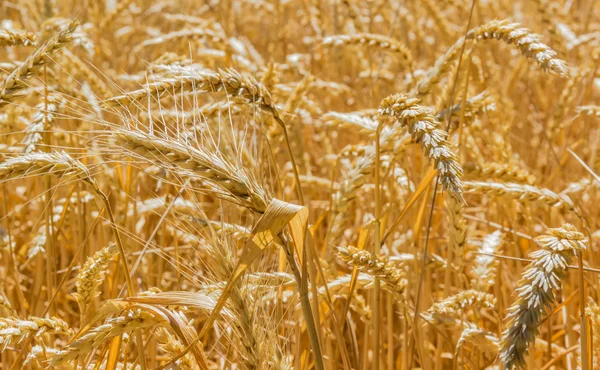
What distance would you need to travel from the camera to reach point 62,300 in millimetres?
1662

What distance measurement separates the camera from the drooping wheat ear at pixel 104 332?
0.76 metres

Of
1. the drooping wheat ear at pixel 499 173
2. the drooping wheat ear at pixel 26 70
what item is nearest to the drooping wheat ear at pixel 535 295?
the drooping wheat ear at pixel 499 173

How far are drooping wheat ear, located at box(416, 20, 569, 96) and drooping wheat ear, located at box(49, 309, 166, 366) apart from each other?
64 centimetres

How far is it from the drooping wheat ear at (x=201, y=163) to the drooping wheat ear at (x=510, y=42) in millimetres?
466

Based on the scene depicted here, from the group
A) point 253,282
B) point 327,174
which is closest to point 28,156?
point 253,282

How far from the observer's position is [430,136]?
760 millimetres

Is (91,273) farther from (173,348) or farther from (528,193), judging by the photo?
(528,193)

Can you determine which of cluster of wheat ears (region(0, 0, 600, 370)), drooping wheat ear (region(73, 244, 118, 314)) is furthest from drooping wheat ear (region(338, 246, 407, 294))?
drooping wheat ear (region(73, 244, 118, 314))

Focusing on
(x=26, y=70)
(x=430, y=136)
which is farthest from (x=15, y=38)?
(x=430, y=136)

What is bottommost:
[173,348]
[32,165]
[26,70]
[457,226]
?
[173,348]

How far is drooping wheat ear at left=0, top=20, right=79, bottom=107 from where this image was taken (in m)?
0.99

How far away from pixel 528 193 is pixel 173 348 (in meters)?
0.63

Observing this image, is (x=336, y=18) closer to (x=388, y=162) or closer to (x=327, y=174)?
(x=327, y=174)

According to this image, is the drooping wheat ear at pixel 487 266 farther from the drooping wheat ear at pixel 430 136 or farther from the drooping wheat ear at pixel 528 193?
the drooping wheat ear at pixel 430 136
